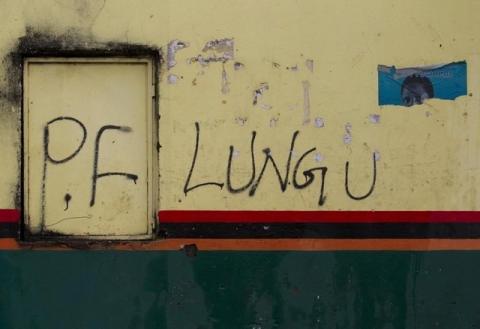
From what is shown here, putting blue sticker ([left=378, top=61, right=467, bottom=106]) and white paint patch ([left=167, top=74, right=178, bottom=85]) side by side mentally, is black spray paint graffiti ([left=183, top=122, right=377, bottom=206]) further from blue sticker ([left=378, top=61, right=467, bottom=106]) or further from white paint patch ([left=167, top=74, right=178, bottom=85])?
blue sticker ([left=378, top=61, right=467, bottom=106])

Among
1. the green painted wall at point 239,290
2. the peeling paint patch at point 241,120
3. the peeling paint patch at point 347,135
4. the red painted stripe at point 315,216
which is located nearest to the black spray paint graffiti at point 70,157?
the green painted wall at point 239,290

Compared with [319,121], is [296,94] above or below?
above

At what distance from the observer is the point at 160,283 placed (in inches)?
191

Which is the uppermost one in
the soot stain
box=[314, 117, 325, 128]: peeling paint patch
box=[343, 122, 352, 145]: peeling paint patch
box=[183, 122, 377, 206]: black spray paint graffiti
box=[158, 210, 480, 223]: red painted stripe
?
the soot stain

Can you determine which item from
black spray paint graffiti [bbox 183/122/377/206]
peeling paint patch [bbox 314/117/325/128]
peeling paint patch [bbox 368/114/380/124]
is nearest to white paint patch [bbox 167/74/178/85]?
black spray paint graffiti [bbox 183/122/377/206]

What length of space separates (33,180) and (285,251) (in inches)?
65.8

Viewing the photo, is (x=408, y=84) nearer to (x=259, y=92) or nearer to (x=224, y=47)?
(x=259, y=92)

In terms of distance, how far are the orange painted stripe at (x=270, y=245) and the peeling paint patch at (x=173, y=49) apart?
3.69ft

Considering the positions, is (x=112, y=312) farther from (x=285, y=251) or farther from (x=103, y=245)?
(x=285, y=251)

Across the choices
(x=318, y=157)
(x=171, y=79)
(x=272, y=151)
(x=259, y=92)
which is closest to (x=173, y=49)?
(x=171, y=79)

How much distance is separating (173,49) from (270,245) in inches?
54.8

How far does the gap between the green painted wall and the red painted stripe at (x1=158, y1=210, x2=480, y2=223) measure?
8.3 inches

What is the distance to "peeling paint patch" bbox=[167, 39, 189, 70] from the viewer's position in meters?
4.89

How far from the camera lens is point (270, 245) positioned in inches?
192
